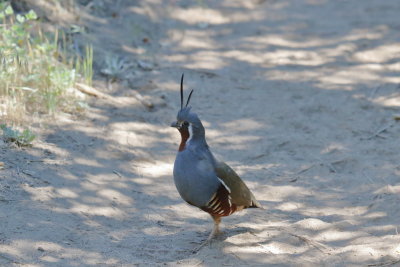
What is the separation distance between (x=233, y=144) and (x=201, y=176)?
107 inches

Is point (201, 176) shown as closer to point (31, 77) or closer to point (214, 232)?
point (214, 232)

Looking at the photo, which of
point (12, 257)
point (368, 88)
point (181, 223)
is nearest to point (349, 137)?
point (368, 88)

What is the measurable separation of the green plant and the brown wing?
208cm

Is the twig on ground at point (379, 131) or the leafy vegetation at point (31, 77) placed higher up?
the leafy vegetation at point (31, 77)

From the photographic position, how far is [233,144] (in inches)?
303

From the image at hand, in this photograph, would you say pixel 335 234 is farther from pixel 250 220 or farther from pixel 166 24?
pixel 166 24

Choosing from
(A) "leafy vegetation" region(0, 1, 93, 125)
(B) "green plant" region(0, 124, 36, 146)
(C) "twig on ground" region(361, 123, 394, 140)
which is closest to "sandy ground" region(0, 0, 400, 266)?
(C) "twig on ground" region(361, 123, 394, 140)

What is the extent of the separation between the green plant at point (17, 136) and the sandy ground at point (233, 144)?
16cm

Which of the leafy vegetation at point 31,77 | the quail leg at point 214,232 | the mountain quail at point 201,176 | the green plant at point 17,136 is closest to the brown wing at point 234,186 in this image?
the mountain quail at point 201,176

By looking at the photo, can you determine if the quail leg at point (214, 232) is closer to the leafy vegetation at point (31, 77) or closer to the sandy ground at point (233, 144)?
the sandy ground at point (233, 144)

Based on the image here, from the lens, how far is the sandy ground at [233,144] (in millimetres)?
5098

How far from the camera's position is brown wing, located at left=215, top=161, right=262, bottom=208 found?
5153mm

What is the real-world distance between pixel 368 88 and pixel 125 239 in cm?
473

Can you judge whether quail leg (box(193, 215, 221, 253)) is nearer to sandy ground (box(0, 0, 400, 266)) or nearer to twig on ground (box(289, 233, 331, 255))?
sandy ground (box(0, 0, 400, 266))
